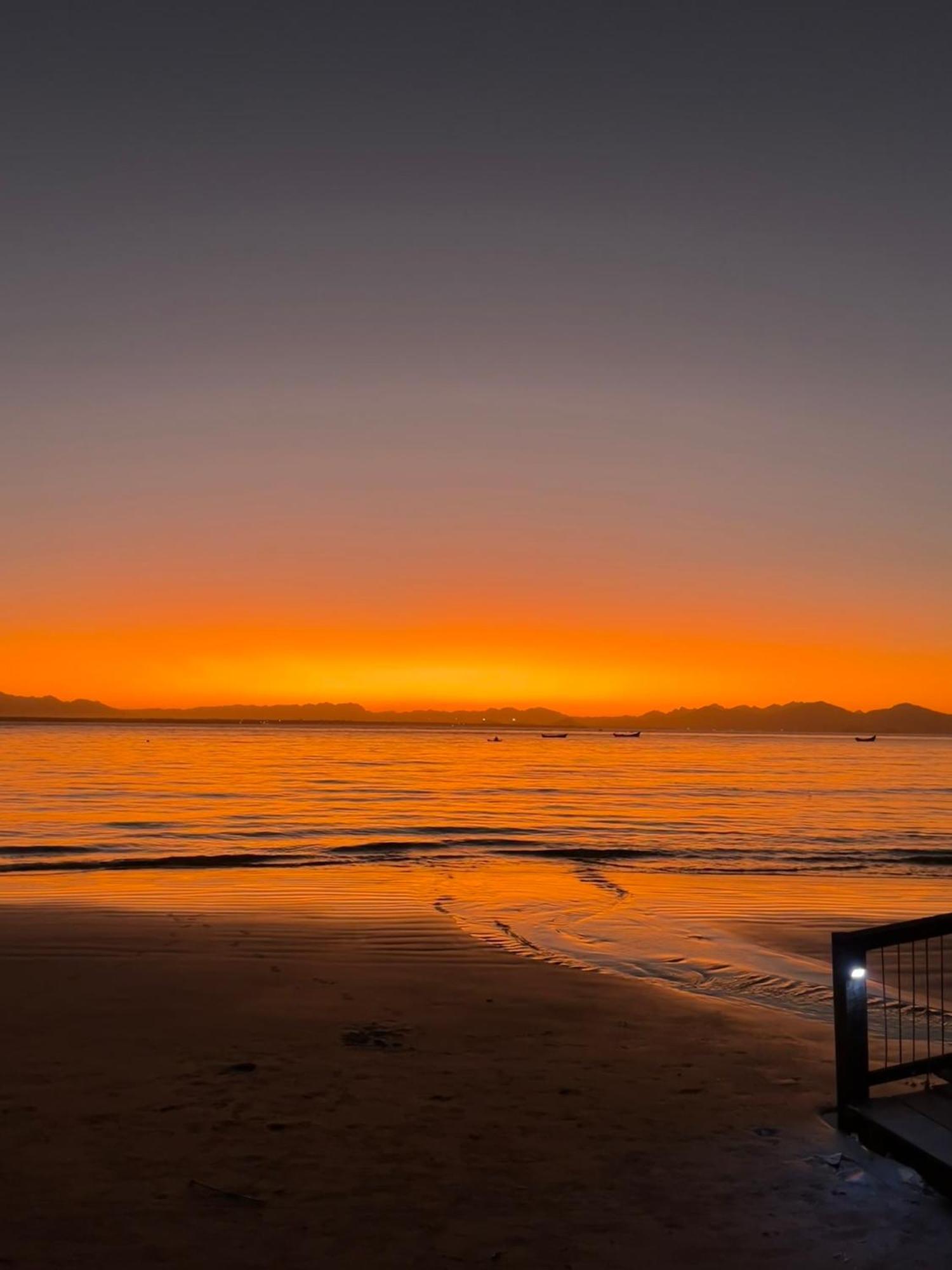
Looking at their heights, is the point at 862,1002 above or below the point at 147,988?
above

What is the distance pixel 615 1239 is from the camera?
563 centimetres

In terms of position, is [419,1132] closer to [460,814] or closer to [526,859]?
[526,859]

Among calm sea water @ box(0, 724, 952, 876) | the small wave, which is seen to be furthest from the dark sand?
calm sea water @ box(0, 724, 952, 876)

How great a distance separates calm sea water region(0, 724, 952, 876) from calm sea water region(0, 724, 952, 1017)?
0.17 m

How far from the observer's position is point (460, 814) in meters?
38.2

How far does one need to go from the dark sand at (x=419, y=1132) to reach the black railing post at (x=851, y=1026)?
0.36 m

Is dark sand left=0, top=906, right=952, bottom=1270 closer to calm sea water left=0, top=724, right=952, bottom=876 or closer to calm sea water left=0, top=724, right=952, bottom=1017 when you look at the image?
calm sea water left=0, top=724, right=952, bottom=1017

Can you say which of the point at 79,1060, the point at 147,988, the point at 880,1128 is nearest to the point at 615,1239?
the point at 880,1128

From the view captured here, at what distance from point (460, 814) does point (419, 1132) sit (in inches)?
1235

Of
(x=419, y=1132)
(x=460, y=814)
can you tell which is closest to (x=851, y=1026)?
(x=419, y=1132)

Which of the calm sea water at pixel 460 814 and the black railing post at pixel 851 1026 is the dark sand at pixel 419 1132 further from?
the calm sea water at pixel 460 814

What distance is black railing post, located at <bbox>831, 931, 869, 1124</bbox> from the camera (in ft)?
23.0

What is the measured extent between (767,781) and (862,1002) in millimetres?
59380

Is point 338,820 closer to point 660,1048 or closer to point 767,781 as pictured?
point 660,1048
